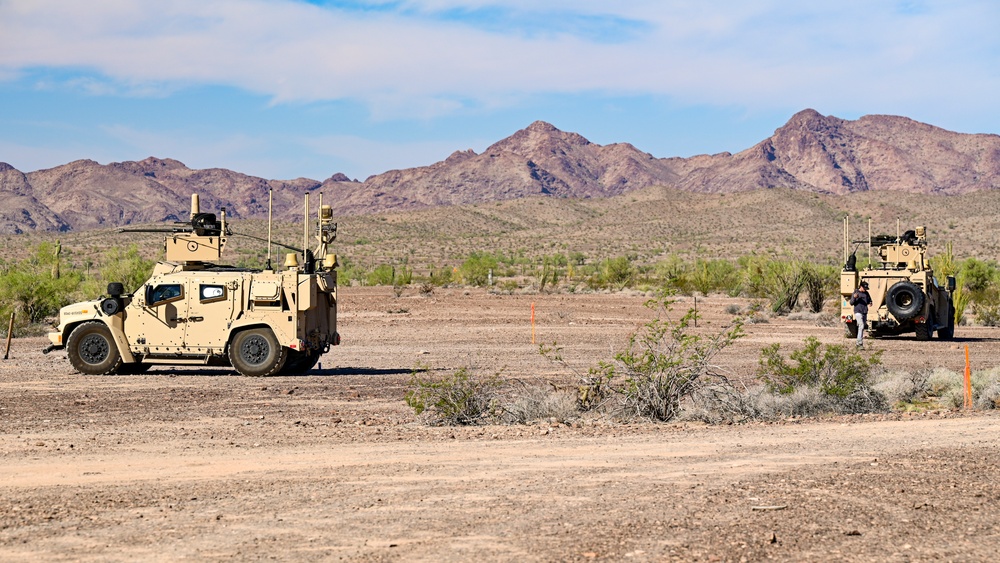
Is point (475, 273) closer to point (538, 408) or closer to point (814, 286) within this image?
point (814, 286)

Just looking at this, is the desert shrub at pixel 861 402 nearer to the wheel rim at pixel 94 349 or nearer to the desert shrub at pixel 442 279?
the wheel rim at pixel 94 349

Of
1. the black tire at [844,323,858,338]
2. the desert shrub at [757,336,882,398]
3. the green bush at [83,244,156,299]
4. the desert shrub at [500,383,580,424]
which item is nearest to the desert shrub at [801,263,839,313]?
the black tire at [844,323,858,338]

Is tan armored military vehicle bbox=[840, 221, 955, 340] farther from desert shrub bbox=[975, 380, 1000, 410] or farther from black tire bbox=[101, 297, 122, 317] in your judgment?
black tire bbox=[101, 297, 122, 317]

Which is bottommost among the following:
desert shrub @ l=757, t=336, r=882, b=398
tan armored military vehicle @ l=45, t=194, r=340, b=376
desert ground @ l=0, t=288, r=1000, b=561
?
desert ground @ l=0, t=288, r=1000, b=561

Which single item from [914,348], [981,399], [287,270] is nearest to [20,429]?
[287,270]

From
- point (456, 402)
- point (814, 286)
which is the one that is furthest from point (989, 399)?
point (814, 286)

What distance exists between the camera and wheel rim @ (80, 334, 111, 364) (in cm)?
2109

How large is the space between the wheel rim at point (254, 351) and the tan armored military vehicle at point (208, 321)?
0.02 metres

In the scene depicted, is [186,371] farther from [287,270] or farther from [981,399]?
[981,399]

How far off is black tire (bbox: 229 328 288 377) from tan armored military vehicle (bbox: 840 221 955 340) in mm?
15613

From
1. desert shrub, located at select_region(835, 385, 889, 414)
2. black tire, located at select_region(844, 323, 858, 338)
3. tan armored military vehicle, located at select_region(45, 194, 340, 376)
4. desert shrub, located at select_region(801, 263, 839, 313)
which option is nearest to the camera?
desert shrub, located at select_region(835, 385, 889, 414)

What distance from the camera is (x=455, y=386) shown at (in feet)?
50.7

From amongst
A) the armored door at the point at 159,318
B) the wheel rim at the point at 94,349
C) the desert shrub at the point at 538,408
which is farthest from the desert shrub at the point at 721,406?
the wheel rim at the point at 94,349

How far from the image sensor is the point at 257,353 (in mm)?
20859
